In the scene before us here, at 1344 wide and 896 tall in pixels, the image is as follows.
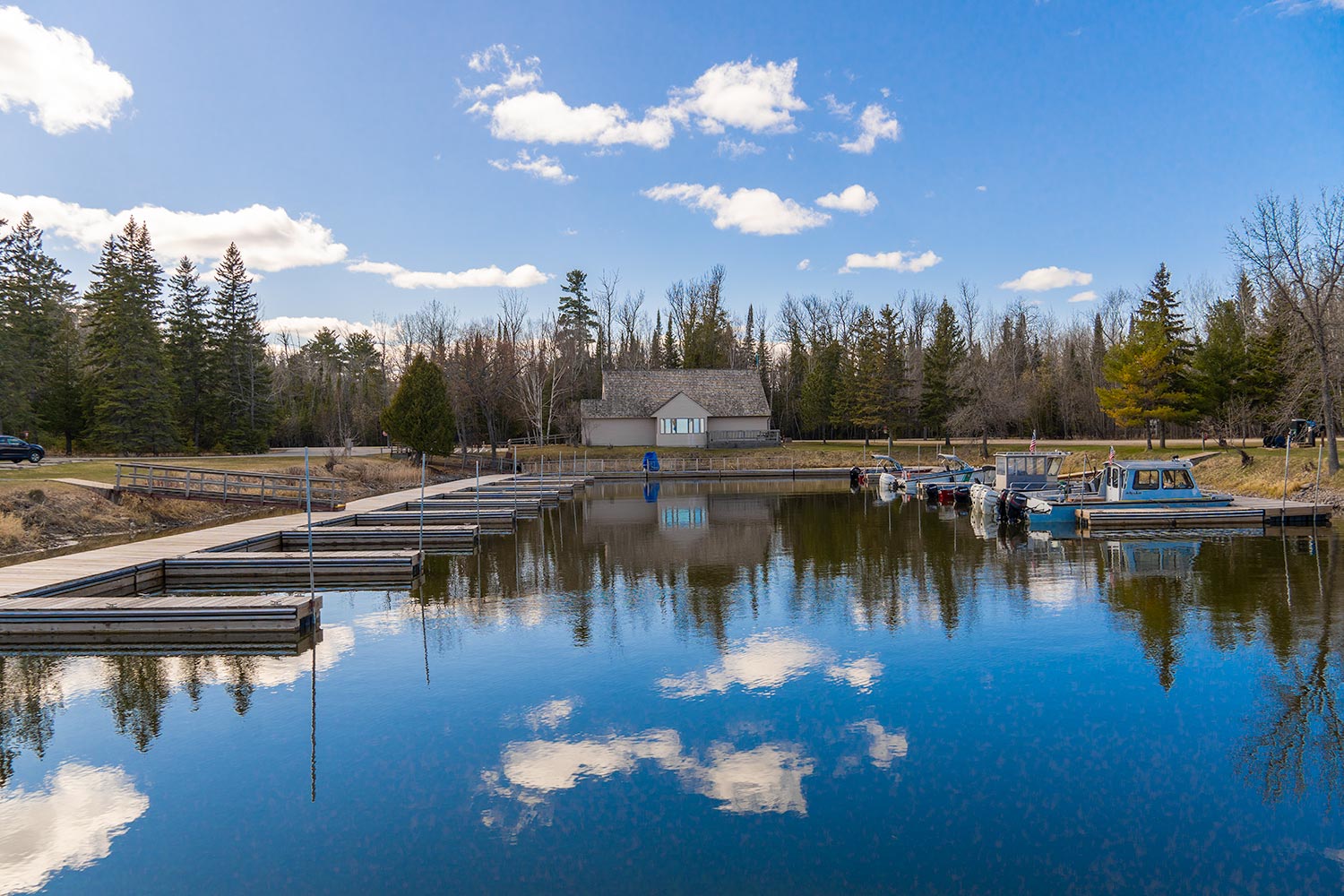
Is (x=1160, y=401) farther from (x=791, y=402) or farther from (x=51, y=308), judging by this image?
(x=51, y=308)

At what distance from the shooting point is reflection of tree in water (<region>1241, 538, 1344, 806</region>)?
27.1ft

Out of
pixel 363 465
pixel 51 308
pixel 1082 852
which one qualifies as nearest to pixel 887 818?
pixel 1082 852

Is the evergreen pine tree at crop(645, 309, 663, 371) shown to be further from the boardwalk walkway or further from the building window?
the boardwalk walkway

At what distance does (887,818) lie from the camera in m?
7.66

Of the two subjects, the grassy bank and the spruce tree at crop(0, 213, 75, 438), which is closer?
the grassy bank

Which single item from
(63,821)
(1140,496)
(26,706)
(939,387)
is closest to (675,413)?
(939,387)

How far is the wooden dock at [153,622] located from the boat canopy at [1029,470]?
26.6m

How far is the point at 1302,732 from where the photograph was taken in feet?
31.2

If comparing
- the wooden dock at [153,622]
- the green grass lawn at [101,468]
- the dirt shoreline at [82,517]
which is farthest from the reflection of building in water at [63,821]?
the green grass lawn at [101,468]

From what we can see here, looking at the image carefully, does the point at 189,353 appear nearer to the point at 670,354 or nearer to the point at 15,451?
the point at 15,451

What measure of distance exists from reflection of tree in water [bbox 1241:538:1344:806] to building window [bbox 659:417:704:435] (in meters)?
57.0

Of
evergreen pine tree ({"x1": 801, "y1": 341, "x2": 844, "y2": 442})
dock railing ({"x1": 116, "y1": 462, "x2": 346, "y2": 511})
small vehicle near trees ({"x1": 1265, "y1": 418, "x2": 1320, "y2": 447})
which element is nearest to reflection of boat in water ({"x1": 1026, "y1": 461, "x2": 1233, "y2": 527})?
small vehicle near trees ({"x1": 1265, "y1": 418, "x2": 1320, "y2": 447})

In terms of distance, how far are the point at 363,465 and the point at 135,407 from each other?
1870 centimetres

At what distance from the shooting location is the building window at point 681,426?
2726 inches
